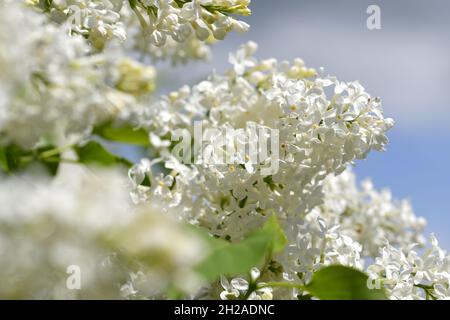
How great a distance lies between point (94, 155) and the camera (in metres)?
1.21

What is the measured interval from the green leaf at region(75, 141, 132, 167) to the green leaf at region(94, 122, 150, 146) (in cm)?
4

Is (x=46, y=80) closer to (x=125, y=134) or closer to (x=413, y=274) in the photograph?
(x=125, y=134)

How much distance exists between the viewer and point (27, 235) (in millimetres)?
632

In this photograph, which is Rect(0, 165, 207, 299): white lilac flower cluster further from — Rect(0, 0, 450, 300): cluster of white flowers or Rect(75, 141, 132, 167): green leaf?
Rect(75, 141, 132, 167): green leaf

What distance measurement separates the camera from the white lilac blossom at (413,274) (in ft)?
4.97

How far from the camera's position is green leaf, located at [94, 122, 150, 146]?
1285mm

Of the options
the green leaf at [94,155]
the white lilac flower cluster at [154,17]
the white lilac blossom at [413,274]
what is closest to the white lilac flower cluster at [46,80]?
the green leaf at [94,155]

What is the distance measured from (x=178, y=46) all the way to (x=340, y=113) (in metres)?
1.62

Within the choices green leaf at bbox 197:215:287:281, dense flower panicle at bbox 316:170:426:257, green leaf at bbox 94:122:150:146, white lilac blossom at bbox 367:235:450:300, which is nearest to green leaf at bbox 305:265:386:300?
green leaf at bbox 197:215:287:281

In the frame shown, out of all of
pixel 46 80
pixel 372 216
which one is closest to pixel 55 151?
pixel 46 80

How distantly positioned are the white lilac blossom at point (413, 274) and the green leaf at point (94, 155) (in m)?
0.62
